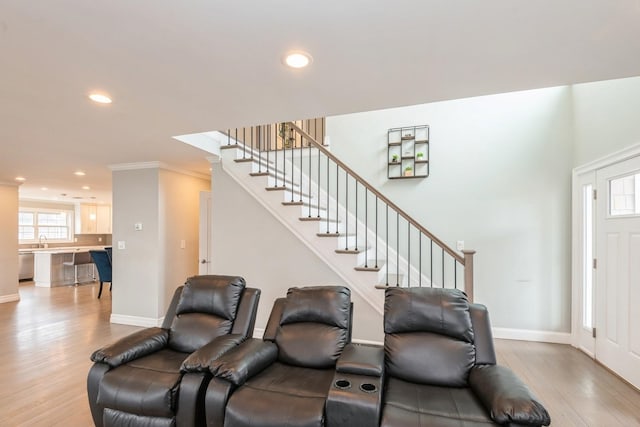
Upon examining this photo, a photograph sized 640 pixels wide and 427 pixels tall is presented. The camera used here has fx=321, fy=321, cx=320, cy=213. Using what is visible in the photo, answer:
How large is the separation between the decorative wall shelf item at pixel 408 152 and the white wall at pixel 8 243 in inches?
289

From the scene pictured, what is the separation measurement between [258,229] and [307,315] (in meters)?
1.98

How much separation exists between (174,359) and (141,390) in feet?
1.19

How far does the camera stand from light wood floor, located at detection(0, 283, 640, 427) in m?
2.41

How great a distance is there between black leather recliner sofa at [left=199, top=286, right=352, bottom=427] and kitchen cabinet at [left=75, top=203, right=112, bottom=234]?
1079 centimetres

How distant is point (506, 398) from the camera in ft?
5.14

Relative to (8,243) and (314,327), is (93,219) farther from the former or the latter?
(314,327)

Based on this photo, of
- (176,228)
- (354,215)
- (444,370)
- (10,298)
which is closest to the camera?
(444,370)

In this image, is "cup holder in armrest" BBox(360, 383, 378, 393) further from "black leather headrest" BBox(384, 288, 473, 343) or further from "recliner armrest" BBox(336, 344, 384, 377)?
"black leather headrest" BBox(384, 288, 473, 343)

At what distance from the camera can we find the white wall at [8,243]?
617 centimetres

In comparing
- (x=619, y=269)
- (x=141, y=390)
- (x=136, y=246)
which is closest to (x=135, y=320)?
(x=136, y=246)

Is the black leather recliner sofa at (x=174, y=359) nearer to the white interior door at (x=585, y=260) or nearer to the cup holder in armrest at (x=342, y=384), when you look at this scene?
the cup holder in armrest at (x=342, y=384)

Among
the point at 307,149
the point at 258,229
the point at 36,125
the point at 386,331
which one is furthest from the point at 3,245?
the point at 386,331

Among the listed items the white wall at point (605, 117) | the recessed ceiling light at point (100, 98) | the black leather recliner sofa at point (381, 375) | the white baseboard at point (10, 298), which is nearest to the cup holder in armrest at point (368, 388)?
the black leather recliner sofa at point (381, 375)

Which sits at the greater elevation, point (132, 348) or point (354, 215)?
point (354, 215)
